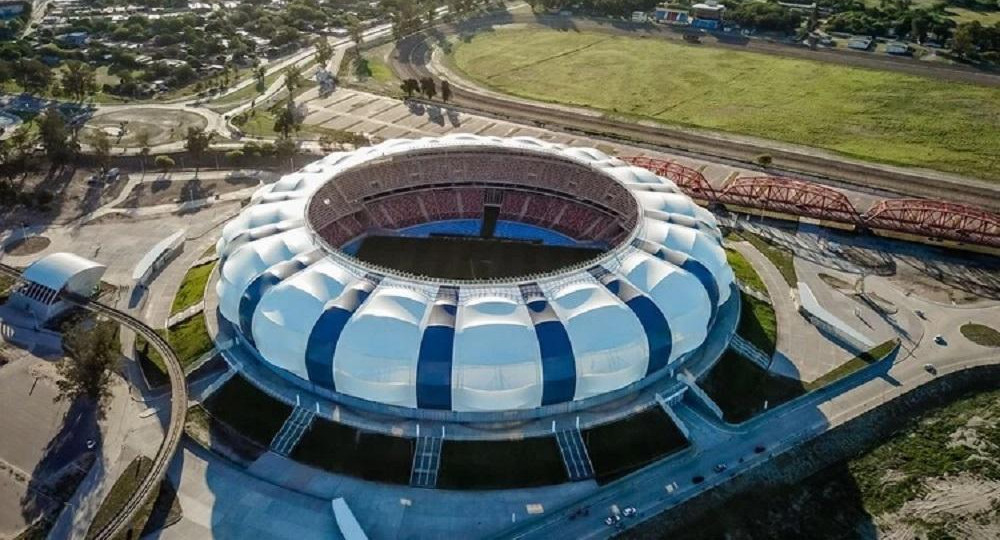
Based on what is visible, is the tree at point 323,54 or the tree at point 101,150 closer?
the tree at point 101,150

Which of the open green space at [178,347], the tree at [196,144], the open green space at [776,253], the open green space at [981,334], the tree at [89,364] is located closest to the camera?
the tree at [89,364]

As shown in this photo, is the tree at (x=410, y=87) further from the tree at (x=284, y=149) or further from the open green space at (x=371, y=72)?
the tree at (x=284, y=149)

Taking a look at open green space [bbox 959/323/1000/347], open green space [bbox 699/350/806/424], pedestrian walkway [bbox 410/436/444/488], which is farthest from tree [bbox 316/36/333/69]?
open green space [bbox 959/323/1000/347]

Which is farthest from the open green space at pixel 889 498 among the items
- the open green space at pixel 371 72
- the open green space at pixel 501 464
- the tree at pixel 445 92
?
the open green space at pixel 371 72

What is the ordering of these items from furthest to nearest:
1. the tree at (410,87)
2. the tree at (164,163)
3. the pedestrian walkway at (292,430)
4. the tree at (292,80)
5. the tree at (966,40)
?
1. the tree at (966,40)
2. the tree at (410,87)
3. the tree at (292,80)
4. the tree at (164,163)
5. the pedestrian walkway at (292,430)

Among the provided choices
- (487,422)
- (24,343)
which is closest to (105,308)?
(24,343)

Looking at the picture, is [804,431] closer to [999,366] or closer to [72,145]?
[999,366]

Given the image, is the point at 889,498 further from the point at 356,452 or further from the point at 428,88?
the point at 428,88
